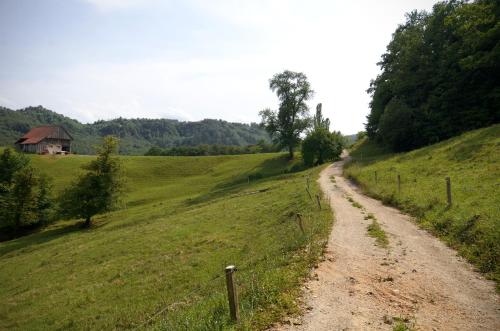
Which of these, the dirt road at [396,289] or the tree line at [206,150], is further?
the tree line at [206,150]

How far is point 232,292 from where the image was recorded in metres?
8.09

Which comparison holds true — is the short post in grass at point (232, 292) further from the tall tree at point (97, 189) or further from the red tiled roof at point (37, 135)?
the red tiled roof at point (37, 135)

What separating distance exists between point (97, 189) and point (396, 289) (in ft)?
151

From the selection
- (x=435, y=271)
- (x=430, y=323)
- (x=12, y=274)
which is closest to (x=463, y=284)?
(x=435, y=271)

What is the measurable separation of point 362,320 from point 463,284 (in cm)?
451

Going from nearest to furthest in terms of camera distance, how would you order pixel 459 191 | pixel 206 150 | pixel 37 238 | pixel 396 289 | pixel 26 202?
pixel 396 289 < pixel 459 191 < pixel 37 238 < pixel 26 202 < pixel 206 150

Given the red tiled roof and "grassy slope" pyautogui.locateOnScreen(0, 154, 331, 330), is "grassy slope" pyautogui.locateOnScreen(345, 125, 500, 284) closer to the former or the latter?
"grassy slope" pyautogui.locateOnScreen(0, 154, 331, 330)

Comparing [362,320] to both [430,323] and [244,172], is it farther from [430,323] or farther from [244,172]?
[244,172]

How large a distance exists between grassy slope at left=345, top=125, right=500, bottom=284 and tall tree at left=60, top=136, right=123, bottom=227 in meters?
35.3

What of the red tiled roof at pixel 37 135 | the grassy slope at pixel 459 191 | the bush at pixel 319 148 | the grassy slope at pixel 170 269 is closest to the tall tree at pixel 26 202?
the grassy slope at pixel 170 269

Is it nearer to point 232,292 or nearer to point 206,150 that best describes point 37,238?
point 232,292

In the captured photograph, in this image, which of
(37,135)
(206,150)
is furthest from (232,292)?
(206,150)

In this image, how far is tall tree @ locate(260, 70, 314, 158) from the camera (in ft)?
253

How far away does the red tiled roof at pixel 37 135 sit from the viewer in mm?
99438
